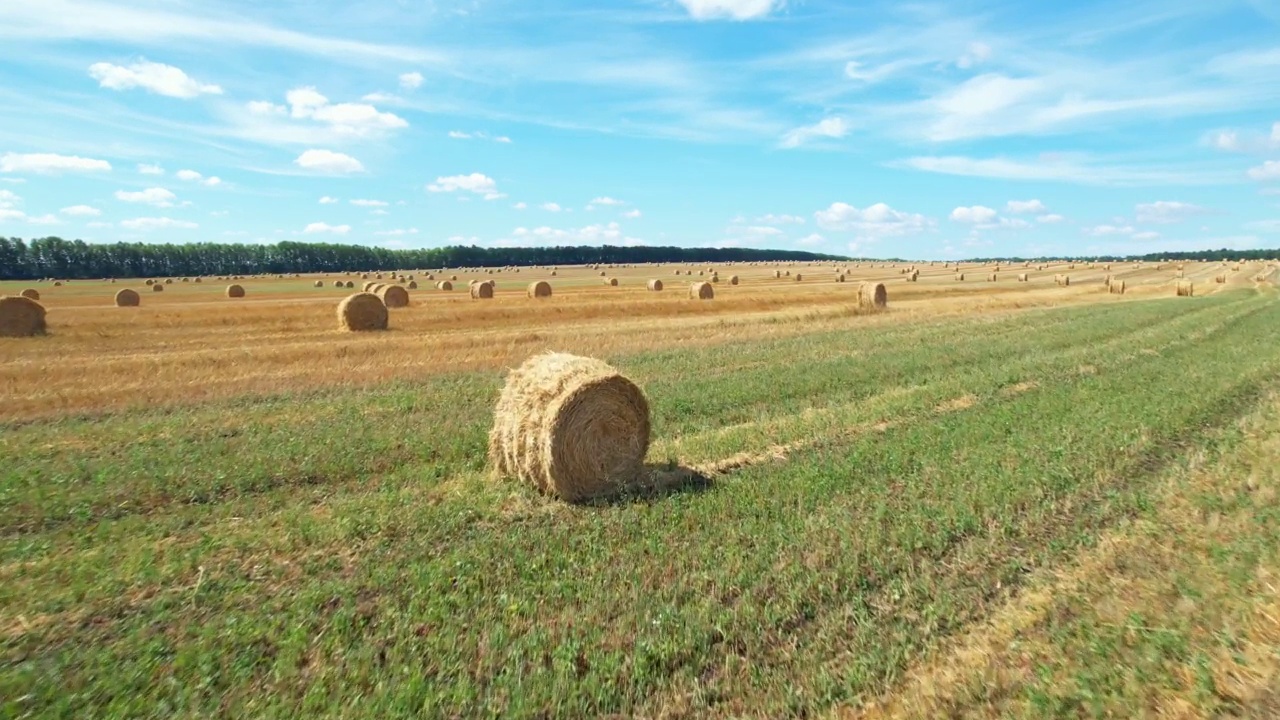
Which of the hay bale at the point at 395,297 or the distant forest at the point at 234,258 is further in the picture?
the distant forest at the point at 234,258

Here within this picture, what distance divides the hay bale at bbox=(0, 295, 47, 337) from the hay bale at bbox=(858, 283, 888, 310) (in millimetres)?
35255

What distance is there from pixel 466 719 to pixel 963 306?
40026 millimetres

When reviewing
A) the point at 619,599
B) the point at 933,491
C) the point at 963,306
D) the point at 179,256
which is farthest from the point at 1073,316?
the point at 179,256

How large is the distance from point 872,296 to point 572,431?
3352 cm

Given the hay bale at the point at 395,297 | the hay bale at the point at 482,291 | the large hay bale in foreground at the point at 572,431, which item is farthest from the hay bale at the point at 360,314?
the large hay bale in foreground at the point at 572,431

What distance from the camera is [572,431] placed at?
9.54 meters

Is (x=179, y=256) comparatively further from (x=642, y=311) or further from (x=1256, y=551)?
(x=1256, y=551)

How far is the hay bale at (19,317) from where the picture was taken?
2722cm

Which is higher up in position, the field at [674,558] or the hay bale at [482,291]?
the hay bale at [482,291]

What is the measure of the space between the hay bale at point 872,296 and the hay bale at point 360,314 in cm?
2400

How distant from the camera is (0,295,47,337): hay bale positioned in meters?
27.2

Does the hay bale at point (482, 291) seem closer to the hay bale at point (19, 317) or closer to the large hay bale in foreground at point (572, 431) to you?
the hay bale at point (19, 317)

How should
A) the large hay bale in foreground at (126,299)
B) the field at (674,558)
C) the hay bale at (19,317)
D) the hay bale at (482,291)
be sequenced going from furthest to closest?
the hay bale at (482,291) → the large hay bale in foreground at (126,299) → the hay bale at (19,317) → the field at (674,558)

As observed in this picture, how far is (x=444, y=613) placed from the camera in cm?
607
